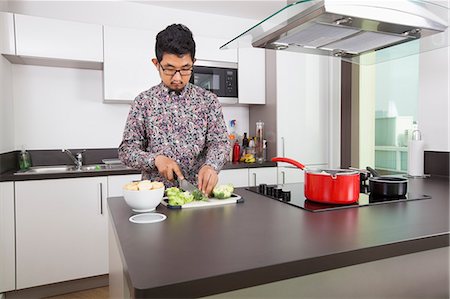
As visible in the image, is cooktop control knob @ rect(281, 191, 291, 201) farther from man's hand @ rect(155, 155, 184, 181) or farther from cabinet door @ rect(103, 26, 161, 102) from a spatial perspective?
cabinet door @ rect(103, 26, 161, 102)

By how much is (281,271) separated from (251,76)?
2.74 m

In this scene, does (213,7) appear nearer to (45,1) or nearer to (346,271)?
(45,1)

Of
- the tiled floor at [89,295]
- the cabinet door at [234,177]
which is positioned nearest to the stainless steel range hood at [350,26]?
the cabinet door at [234,177]

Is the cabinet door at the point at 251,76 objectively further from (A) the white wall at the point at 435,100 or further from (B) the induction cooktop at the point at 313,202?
(B) the induction cooktop at the point at 313,202

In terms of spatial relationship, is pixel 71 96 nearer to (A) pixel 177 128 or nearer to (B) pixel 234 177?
(B) pixel 234 177

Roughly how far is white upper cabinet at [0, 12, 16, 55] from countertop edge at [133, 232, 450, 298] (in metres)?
2.52

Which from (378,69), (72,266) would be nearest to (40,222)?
(72,266)

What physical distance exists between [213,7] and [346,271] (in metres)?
2.87

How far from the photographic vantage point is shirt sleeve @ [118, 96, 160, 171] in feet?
4.69

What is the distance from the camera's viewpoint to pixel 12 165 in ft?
8.64

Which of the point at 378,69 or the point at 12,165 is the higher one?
Answer: the point at 378,69

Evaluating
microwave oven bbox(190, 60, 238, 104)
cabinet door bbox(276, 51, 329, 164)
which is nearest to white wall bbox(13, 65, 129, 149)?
microwave oven bbox(190, 60, 238, 104)

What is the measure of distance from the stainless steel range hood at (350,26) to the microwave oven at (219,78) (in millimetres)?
1428

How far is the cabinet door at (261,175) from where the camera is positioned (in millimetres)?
2973
